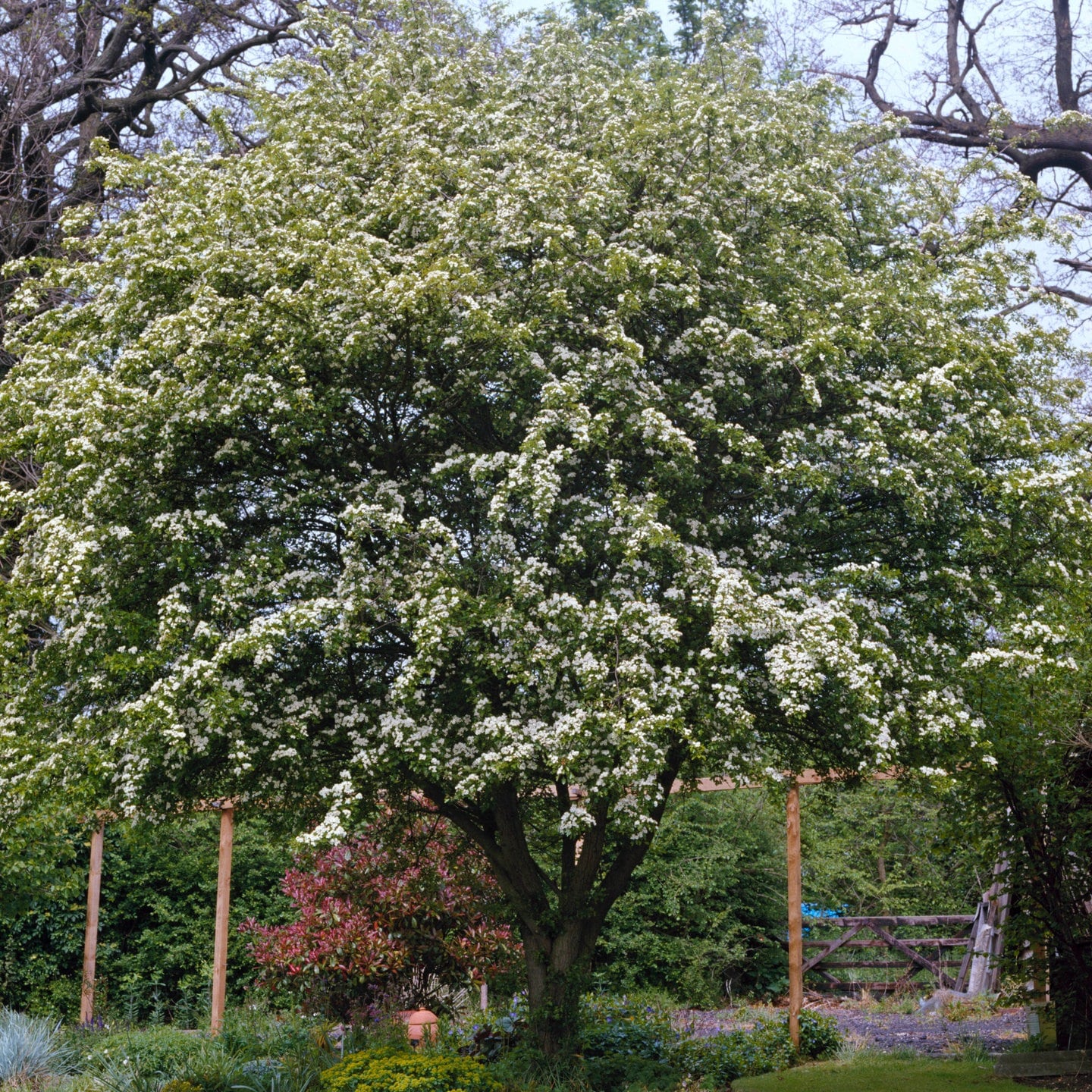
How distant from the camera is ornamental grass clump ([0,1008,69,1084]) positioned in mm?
11203

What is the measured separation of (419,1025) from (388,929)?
57.2 inches

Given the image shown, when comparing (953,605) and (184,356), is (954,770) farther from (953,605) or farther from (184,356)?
(184,356)

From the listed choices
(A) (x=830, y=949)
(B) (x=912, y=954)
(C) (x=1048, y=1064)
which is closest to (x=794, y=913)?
(C) (x=1048, y=1064)

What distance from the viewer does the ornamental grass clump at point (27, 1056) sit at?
1120 centimetres

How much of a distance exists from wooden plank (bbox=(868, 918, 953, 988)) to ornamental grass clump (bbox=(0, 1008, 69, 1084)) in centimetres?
1176

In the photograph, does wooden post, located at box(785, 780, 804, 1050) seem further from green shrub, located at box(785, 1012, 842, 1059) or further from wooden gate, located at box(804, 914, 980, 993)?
wooden gate, located at box(804, 914, 980, 993)

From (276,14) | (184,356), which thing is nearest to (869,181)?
(184,356)

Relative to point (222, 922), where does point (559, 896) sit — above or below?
above

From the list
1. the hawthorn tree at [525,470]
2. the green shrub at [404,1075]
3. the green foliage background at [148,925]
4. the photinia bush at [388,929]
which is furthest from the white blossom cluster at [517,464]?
the green foliage background at [148,925]

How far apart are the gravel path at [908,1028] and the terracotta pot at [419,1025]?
9.45 feet

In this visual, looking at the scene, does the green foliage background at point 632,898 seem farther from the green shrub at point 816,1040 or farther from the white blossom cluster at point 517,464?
the white blossom cluster at point 517,464

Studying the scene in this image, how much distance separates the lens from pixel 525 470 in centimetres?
898

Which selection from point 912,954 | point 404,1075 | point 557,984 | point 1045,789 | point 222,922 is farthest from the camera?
point 912,954

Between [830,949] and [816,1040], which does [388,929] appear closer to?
[816,1040]
